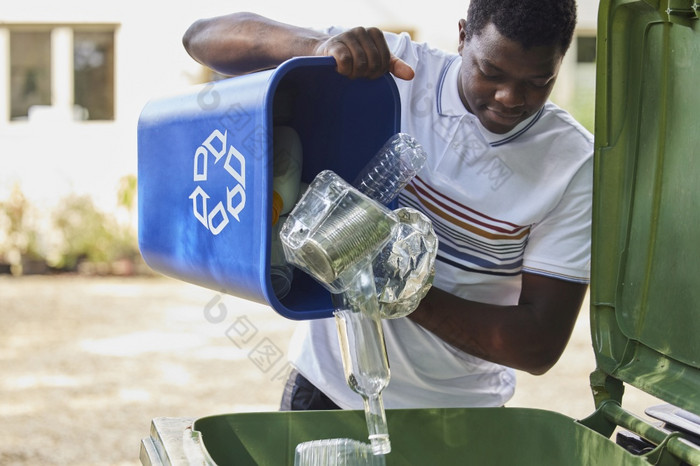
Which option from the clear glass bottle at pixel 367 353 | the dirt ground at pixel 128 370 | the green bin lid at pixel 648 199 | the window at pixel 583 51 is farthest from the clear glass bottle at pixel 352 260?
the window at pixel 583 51

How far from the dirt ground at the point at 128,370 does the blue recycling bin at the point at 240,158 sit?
8.31 feet

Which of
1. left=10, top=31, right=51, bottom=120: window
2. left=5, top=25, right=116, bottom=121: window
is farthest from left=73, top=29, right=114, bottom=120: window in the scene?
left=10, top=31, right=51, bottom=120: window

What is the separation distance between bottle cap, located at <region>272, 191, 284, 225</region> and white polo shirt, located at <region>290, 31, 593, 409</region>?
34 centimetres

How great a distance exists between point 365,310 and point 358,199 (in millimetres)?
172

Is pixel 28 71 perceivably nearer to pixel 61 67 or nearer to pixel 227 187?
pixel 61 67

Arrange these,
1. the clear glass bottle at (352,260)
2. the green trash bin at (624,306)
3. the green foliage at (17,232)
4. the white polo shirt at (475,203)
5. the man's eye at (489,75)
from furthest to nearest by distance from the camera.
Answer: the green foliage at (17,232)
the white polo shirt at (475,203)
the man's eye at (489,75)
the green trash bin at (624,306)
the clear glass bottle at (352,260)

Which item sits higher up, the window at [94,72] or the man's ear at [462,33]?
the man's ear at [462,33]

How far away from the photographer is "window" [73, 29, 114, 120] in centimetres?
1009

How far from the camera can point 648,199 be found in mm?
1589

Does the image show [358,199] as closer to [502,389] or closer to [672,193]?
[672,193]

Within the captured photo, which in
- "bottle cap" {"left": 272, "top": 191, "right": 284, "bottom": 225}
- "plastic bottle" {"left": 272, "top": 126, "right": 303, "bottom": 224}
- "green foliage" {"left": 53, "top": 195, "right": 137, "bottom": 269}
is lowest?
"green foliage" {"left": 53, "top": 195, "right": 137, "bottom": 269}

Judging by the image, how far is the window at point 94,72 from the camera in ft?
33.1

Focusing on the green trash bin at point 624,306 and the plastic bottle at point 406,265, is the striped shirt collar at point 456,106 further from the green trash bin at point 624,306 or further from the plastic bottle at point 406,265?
the plastic bottle at point 406,265

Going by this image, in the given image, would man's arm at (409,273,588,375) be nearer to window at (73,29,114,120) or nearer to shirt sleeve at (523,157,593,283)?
shirt sleeve at (523,157,593,283)
